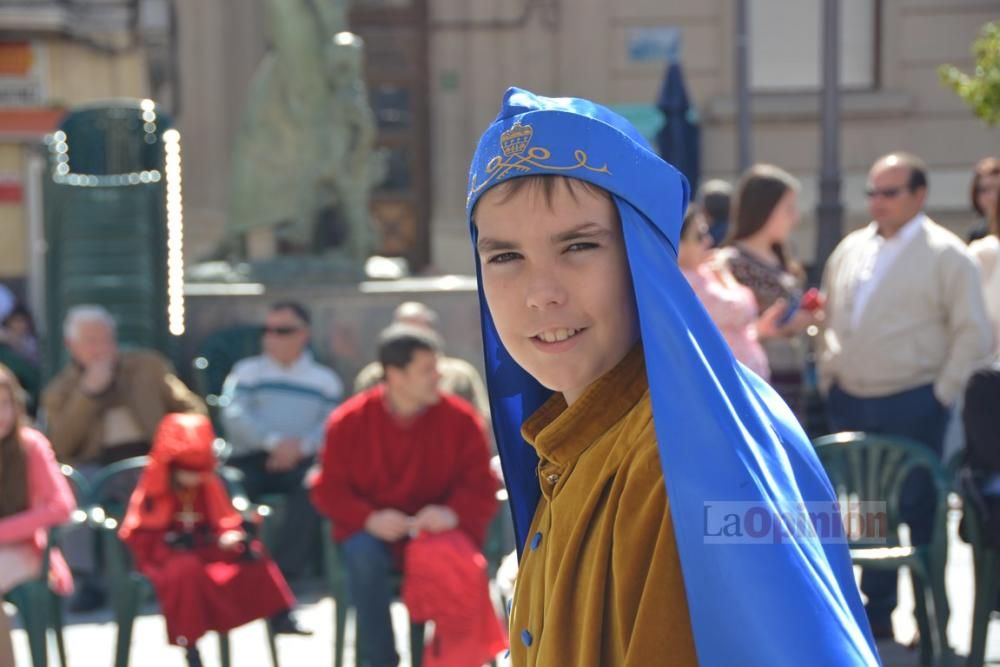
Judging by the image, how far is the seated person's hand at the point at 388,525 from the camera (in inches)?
211

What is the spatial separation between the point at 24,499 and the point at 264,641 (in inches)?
52.4

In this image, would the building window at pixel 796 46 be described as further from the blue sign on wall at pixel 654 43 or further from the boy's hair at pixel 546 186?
the boy's hair at pixel 546 186

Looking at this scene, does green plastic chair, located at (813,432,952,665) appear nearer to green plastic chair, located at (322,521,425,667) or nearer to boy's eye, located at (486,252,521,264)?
green plastic chair, located at (322,521,425,667)

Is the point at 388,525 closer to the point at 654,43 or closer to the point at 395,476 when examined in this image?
the point at 395,476

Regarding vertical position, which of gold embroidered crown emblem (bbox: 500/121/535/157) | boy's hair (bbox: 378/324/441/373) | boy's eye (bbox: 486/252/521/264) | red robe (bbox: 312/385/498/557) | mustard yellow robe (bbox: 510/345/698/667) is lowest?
red robe (bbox: 312/385/498/557)

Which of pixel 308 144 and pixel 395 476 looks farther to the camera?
pixel 308 144

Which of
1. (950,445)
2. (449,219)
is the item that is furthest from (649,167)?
(449,219)

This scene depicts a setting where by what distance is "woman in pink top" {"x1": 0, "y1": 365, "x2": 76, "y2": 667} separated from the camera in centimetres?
538

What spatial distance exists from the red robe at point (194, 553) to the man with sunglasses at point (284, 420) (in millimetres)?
1602

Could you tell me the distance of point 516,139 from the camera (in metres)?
1.85

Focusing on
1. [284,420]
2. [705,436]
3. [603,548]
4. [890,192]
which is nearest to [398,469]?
[284,420]

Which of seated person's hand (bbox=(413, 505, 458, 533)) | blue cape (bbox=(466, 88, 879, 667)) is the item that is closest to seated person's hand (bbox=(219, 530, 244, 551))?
seated person's hand (bbox=(413, 505, 458, 533))

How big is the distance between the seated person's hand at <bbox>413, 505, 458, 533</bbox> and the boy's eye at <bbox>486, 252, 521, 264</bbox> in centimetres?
352

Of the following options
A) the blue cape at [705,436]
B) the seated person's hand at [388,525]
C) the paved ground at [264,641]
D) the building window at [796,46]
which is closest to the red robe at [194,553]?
the seated person's hand at [388,525]
